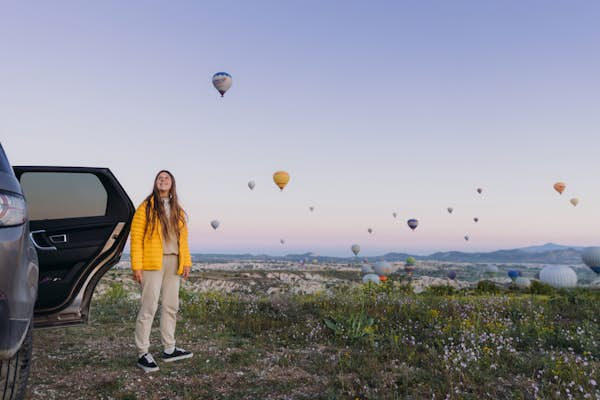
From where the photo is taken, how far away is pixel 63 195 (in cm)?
441

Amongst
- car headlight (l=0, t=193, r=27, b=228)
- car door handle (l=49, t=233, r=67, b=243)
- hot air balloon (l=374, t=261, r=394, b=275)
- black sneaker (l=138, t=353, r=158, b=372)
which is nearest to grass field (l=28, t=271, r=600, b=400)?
black sneaker (l=138, t=353, r=158, b=372)

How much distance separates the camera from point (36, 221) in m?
4.21

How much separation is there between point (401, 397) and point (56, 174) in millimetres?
4575

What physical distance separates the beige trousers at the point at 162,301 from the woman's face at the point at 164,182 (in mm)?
884

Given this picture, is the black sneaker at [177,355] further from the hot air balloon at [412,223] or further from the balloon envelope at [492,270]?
the balloon envelope at [492,270]

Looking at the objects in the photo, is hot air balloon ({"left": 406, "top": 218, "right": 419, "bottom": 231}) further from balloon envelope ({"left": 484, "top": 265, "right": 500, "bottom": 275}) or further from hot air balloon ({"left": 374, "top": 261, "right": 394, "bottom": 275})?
balloon envelope ({"left": 484, "top": 265, "right": 500, "bottom": 275})

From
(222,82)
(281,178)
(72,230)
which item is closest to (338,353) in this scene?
(72,230)

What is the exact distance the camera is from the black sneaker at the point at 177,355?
517 centimetres

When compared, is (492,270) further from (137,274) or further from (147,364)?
(137,274)

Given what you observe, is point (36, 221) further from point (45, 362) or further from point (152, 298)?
point (45, 362)

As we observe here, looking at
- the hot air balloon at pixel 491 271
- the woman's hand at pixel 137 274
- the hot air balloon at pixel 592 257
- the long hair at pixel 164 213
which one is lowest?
the hot air balloon at pixel 491 271

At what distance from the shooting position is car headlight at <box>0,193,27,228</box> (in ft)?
7.75

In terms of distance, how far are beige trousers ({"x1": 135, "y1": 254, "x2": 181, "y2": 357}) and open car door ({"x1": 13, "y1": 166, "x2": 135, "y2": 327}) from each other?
0.55 metres

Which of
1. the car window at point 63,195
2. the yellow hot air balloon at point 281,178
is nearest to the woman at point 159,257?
the car window at point 63,195
